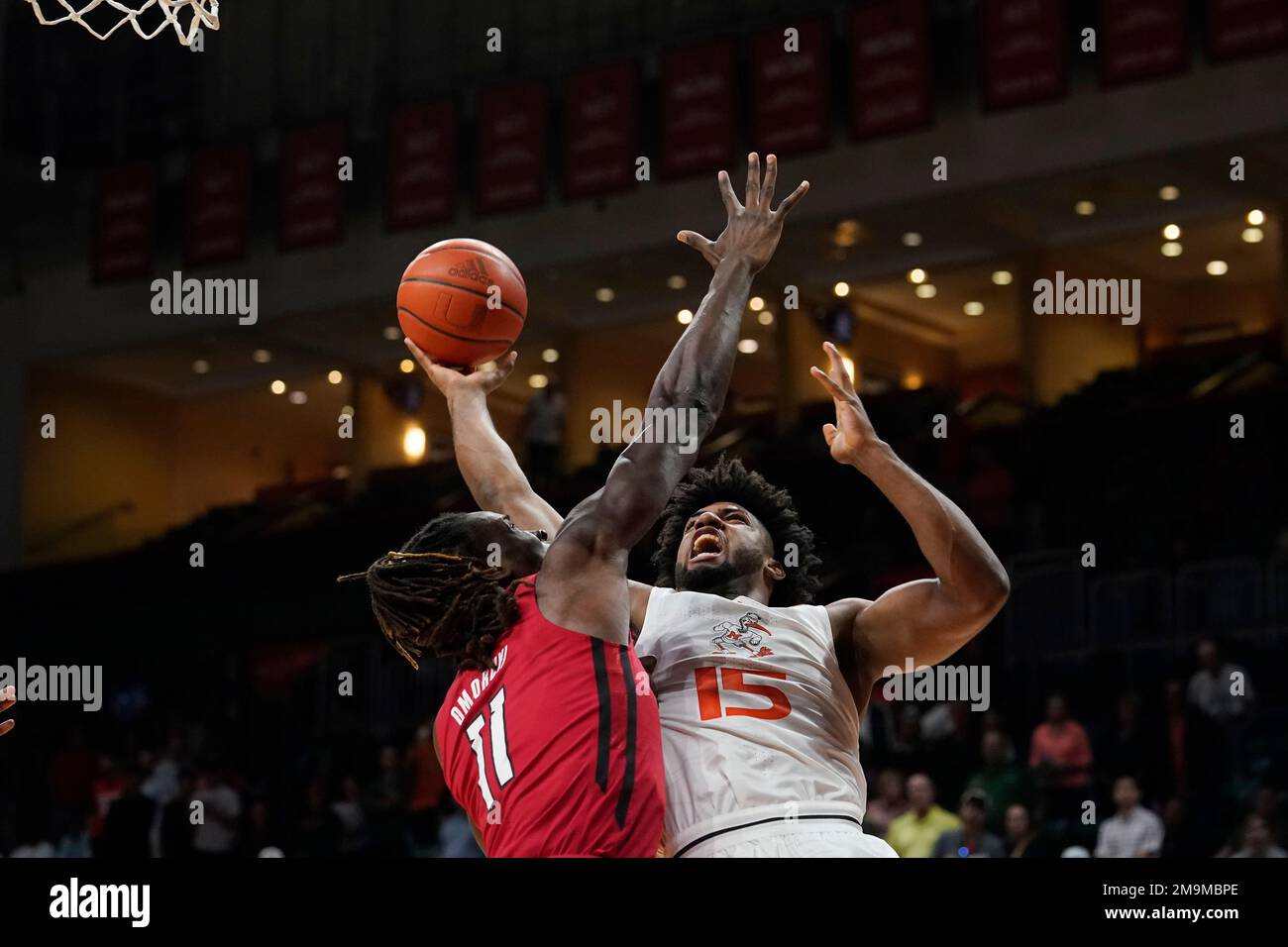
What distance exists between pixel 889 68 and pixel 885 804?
21.4 feet

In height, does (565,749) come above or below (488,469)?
below

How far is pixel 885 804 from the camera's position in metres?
10.1

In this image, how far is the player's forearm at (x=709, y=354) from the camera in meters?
3.62

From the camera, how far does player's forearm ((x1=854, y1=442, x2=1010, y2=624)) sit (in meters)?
3.85

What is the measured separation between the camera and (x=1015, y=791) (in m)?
9.96

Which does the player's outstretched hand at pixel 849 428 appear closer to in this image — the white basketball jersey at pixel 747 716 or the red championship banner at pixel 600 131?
the white basketball jersey at pixel 747 716

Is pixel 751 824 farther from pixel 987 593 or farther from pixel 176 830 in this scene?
pixel 176 830

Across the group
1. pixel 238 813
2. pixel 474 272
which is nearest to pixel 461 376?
pixel 474 272

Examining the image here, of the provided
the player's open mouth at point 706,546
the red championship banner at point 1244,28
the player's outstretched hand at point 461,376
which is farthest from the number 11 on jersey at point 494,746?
the red championship banner at point 1244,28

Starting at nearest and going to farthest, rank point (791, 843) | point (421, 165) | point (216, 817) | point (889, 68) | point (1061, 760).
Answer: point (791, 843)
point (1061, 760)
point (216, 817)
point (889, 68)
point (421, 165)

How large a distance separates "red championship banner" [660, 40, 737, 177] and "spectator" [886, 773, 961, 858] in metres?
6.64

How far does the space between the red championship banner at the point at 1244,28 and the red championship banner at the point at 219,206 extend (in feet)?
28.8
